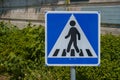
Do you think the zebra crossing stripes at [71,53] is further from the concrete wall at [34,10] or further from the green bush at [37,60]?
the concrete wall at [34,10]

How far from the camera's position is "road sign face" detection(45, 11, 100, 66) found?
4.20 m

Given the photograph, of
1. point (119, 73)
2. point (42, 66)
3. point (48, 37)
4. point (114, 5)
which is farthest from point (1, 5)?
point (48, 37)

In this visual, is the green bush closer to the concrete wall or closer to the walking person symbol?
the concrete wall

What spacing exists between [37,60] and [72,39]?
387 centimetres

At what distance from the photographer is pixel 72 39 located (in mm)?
4207

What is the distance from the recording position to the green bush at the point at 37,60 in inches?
263

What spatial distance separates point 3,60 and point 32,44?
29.4 inches

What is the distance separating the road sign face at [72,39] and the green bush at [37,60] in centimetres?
235

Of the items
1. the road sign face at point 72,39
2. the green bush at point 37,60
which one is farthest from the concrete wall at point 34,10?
the road sign face at point 72,39

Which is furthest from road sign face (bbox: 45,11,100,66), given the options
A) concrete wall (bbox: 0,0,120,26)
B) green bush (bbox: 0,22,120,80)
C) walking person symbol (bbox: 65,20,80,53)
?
concrete wall (bbox: 0,0,120,26)

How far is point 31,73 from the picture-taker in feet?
24.2

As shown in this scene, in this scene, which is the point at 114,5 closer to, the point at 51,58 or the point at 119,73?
the point at 119,73

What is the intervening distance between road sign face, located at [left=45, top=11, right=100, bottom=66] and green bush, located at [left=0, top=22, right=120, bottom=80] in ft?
7.69

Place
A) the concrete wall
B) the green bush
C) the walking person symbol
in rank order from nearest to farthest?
the walking person symbol
the green bush
the concrete wall
